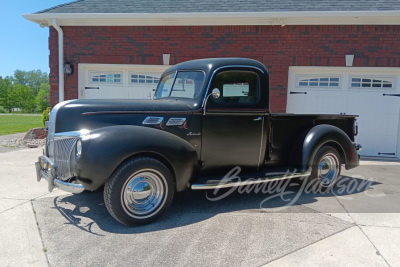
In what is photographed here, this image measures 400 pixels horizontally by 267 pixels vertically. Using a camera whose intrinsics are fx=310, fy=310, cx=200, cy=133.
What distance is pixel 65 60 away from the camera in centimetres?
883

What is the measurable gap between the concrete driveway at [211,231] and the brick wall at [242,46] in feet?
14.1

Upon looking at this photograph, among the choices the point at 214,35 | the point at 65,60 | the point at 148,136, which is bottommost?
the point at 148,136

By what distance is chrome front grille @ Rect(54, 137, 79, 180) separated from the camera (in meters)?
3.41

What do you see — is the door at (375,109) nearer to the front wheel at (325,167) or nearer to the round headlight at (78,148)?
the front wheel at (325,167)

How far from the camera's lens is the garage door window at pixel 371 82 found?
26.8 feet

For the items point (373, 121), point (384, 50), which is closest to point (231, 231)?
point (373, 121)

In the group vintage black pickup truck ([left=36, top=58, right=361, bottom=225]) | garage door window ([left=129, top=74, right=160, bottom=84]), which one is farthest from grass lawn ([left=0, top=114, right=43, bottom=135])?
vintage black pickup truck ([left=36, top=58, right=361, bottom=225])

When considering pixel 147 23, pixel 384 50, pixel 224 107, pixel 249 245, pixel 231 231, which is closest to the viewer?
pixel 249 245

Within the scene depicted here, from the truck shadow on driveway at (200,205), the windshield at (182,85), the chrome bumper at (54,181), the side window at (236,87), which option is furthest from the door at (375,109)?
the chrome bumper at (54,181)

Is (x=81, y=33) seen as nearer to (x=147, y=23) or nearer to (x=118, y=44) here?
(x=118, y=44)

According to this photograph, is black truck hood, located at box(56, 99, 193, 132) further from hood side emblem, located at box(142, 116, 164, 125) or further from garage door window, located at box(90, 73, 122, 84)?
garage door window, located at box(90, 73, 122, 84)

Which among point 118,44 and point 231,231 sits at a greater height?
point 118,44

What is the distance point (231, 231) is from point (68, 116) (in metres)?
2.31

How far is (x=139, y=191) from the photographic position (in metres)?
3.49
